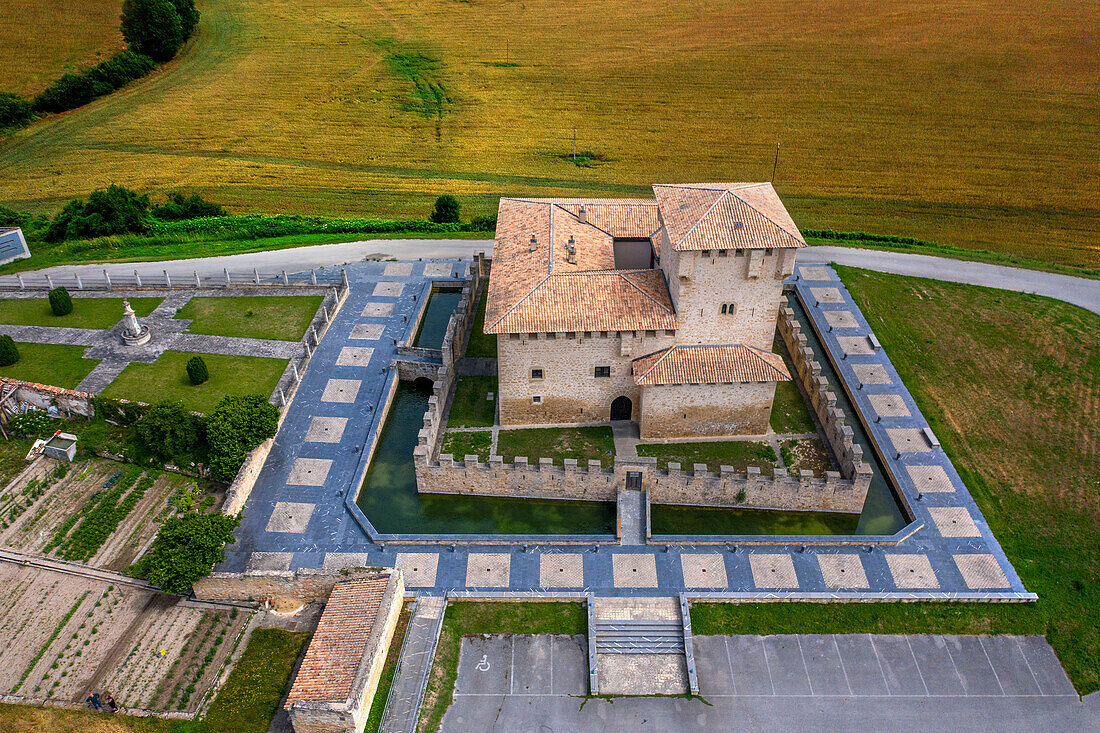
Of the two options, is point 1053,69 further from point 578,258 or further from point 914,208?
point 578,258

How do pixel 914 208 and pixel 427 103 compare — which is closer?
pixel 914 208

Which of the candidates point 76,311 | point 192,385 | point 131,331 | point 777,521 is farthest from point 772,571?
point 76,311

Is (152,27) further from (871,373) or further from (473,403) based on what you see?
(871,373)

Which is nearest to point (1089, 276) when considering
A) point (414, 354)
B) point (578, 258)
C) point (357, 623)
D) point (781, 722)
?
point (578, 258)

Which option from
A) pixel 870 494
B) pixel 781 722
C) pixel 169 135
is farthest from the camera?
pixel 169 135

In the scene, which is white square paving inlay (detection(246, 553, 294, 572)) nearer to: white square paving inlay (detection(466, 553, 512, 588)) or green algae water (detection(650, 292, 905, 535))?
white square paving inlay (detection(466, 553, 512, 588))

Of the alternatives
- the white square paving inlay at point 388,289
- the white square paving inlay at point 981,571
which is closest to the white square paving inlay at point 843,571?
the white square paving inlay at point 981,571

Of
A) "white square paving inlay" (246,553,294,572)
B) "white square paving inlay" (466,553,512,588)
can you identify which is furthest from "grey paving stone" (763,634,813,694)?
"white square paving inlay" (246,553,294,572)

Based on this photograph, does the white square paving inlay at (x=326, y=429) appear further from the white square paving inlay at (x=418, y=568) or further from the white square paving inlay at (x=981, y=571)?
the white square paving inlay at (x=981, y=571)
